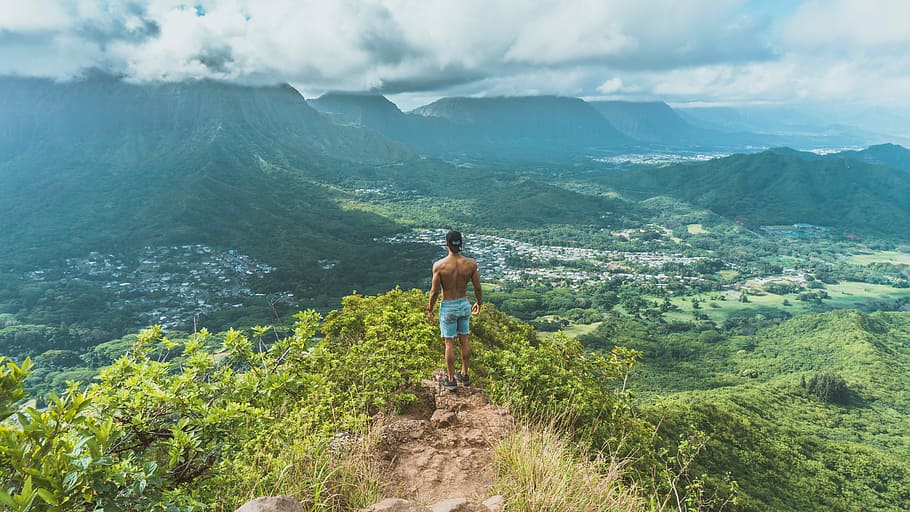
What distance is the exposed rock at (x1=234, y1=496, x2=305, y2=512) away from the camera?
3102 millimetres

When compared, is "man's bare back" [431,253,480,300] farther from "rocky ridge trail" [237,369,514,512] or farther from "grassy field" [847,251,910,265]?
"grassy field" [847,251,910,265]

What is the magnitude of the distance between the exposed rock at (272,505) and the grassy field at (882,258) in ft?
563

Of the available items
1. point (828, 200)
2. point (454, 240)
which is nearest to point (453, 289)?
point (454, 240)

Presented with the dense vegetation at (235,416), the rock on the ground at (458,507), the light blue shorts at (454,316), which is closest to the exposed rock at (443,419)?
the dense vegetation at (235,416)

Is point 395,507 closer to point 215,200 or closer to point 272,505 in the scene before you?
point 272,505

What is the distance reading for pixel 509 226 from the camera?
154250 mm

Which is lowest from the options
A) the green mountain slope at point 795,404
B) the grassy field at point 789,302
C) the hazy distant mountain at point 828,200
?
the grassy field at point 789,302

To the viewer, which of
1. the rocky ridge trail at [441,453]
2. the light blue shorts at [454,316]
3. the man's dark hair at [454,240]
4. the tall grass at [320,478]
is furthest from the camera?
the light blue shorts at [454,316]

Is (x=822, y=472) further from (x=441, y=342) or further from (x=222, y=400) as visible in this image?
(x=222, y=400)

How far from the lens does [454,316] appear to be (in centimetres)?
705

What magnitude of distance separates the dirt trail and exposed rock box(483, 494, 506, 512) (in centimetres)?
40

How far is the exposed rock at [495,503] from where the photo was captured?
154 inches

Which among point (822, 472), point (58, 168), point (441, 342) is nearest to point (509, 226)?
point (822, 472)

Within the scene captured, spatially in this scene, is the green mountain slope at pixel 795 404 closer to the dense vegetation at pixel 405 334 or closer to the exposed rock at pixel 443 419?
the dense vegetation at pixel 405 334
